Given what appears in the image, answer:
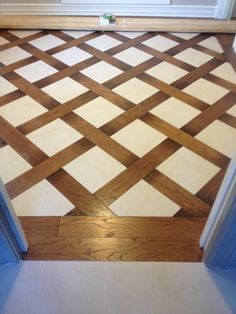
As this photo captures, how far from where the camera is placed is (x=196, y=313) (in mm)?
1000

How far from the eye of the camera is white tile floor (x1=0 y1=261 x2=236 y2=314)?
39.7 inches

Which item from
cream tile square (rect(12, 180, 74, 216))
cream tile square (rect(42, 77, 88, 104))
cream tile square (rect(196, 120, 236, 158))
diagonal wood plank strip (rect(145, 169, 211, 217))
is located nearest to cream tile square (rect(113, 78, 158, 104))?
cream tile square (rect(42, 77, 88, 104))

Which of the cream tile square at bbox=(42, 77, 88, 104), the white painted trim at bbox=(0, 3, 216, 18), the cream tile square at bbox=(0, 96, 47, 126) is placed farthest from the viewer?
the white painted trim at bbox=(0, 3, 216, 18)

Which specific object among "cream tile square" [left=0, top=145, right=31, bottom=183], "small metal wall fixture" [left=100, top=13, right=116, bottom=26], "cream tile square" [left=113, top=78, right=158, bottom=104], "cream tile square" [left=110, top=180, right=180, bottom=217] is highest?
"small metal wall fixture" [left=100, top=13, right=116, bottom=26]

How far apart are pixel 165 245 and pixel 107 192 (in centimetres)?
37

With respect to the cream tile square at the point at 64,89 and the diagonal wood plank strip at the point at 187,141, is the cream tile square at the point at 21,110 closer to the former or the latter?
the cream tile square at the point at 64,89

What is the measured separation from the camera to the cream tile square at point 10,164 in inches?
55.9

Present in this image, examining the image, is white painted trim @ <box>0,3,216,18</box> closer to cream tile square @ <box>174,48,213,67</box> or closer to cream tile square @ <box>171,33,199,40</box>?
cream tile square @ <box>171,33,199,40</box>

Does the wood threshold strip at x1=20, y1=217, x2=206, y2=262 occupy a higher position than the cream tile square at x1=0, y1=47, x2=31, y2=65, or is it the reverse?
the cream tile square at x1=0, y1=47, x2=31, y2=65

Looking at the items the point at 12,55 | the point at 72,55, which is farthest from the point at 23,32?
the point at 72,55

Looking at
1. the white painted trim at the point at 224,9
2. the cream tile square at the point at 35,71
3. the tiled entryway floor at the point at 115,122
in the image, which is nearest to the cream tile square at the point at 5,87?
the tiled entryway floor at the point at 115,122

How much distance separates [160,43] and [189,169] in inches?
58.4

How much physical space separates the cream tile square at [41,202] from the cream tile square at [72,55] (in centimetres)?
124

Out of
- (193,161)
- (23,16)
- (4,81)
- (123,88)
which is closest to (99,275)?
(193,161)
